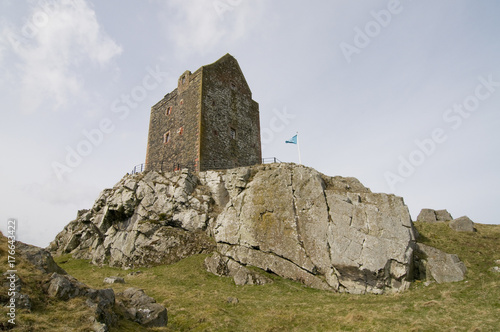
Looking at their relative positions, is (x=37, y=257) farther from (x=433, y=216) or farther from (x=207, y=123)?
(x=433, y=216)

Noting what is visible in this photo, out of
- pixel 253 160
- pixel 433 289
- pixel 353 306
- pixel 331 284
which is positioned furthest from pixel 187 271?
pixel 253 160

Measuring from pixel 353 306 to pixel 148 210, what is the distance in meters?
20.6

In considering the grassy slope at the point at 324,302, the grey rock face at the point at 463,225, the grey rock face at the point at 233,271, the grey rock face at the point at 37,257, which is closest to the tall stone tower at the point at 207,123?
the grey rock face at the point at 233,271

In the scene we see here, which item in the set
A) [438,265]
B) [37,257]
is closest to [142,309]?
[37,257]

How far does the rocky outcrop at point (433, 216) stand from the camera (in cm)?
2962

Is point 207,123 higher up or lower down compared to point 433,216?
higher up

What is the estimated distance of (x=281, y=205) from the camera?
23.9 metres

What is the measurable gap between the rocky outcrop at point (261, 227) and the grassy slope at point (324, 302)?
1.50 meters

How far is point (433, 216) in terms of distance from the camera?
98.0 feet

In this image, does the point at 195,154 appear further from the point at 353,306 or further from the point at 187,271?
the point at 353,306

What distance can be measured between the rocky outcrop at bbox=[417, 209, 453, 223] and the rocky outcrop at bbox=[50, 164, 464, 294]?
9511 millimetres

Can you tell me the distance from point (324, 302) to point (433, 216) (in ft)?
66.5

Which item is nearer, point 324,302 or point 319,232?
point 324,302

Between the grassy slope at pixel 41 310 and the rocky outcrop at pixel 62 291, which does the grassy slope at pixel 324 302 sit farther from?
the grassy slope at pixel 41 310
